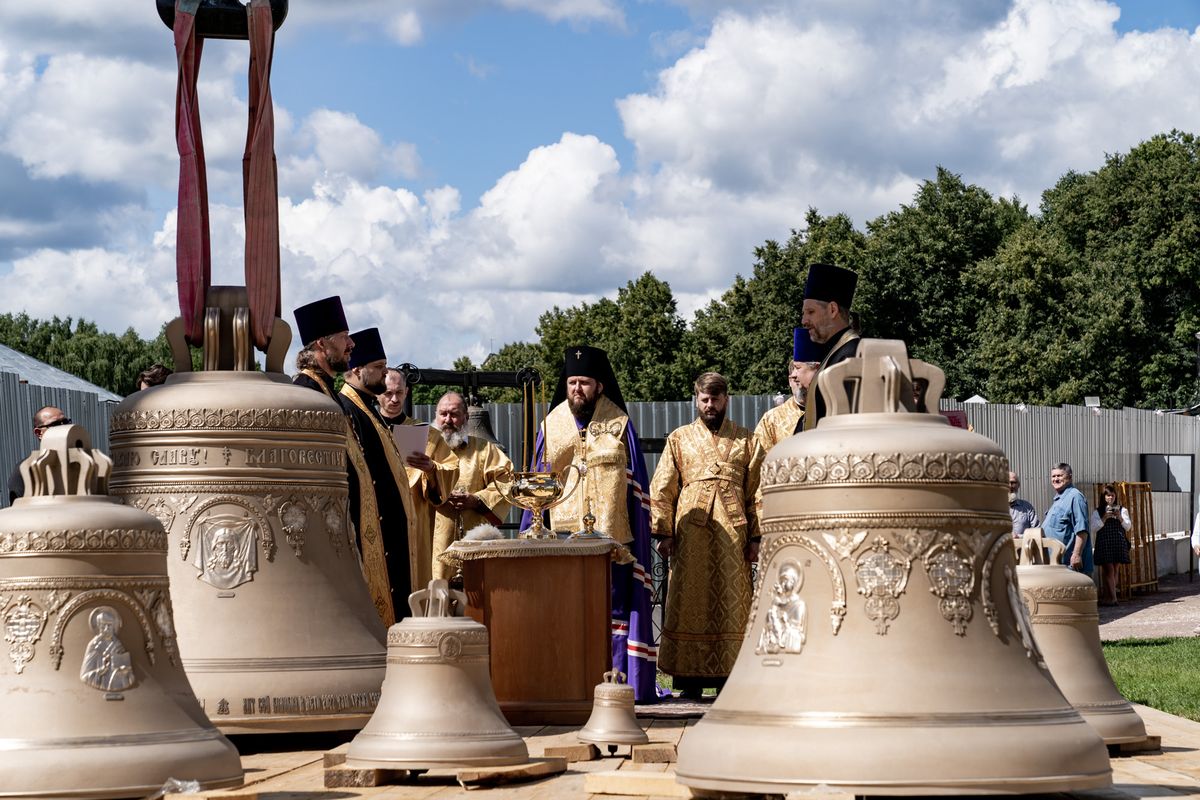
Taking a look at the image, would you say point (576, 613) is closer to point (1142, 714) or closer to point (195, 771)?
point (1142, 714)

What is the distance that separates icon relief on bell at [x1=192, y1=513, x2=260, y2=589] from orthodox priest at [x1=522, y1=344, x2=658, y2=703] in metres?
3.50

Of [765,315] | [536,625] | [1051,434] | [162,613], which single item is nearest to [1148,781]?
[162,613]

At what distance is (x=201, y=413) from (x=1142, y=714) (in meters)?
4.58

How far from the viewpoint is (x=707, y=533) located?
39.2 feet

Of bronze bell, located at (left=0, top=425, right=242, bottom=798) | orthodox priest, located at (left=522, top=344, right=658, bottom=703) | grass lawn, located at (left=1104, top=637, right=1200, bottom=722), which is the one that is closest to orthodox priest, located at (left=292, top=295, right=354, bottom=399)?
orthodox priest, located at (left=522, top=344, right=658, bottom=703)

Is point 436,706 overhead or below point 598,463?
below

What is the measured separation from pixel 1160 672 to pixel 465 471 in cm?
634

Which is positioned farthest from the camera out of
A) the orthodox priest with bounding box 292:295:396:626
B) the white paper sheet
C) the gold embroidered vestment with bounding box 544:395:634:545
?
the gold embroidered vestment with bounding box 544:395:634:545

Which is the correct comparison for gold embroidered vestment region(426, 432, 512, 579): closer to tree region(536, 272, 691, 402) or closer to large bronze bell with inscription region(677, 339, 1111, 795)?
large bronze bell with inscription region(677, 339, 1111, 795)

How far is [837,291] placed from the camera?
7.89 metres

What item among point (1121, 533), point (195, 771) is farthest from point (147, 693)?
point (1121, 533)

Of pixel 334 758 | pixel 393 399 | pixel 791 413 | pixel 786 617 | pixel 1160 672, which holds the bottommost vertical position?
pixel 1160 672

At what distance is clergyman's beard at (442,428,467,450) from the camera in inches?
498

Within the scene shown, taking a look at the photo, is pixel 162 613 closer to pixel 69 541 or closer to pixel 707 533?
pixel 69 541
